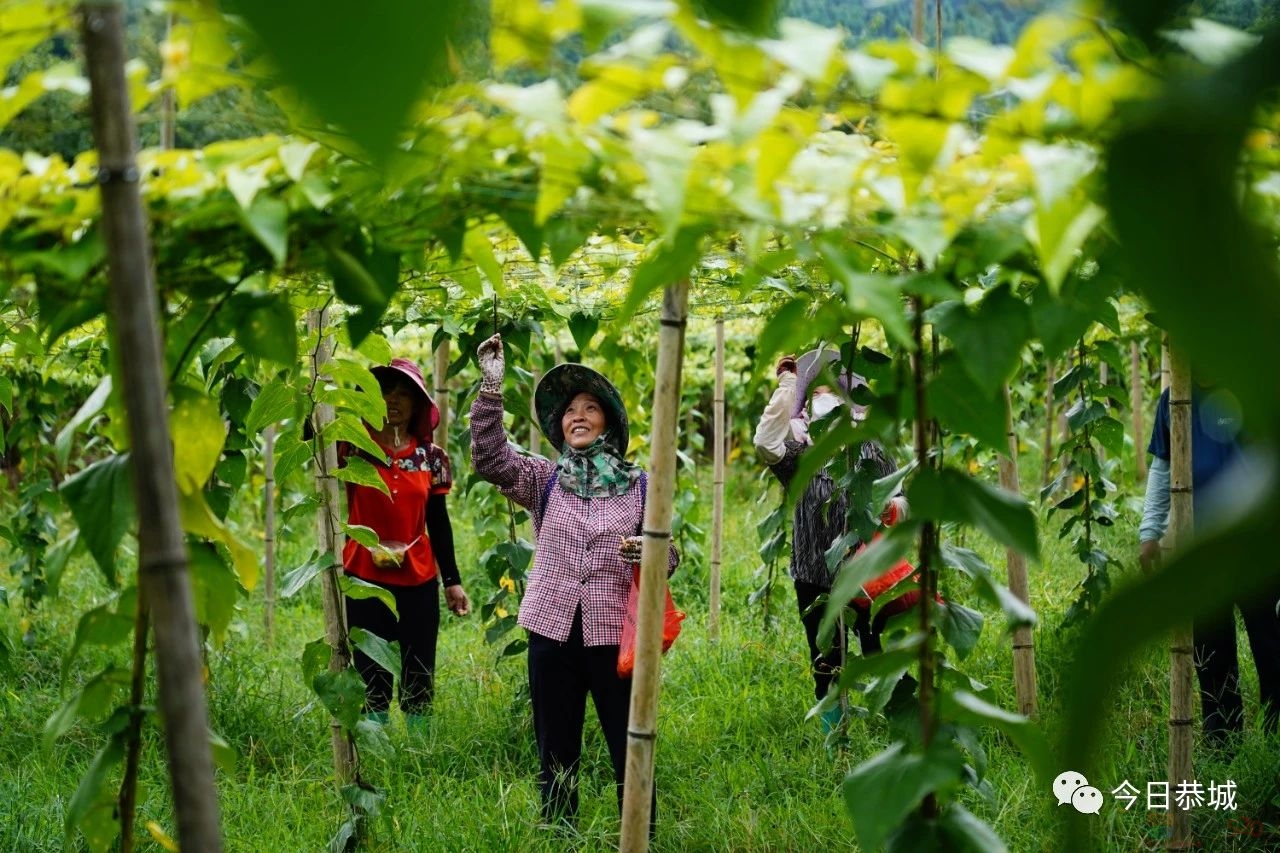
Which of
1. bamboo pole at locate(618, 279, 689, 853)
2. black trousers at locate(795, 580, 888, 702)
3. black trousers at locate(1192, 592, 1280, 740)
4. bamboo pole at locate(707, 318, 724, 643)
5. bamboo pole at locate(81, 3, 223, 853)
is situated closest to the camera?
bamboo pole at locate(81, 3, 223, 853)

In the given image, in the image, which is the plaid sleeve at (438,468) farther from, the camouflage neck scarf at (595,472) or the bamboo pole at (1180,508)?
the bamboo pole at (1180,508)

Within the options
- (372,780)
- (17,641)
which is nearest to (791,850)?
(372,780)

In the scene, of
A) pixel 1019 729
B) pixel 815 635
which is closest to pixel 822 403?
pixel 815 635

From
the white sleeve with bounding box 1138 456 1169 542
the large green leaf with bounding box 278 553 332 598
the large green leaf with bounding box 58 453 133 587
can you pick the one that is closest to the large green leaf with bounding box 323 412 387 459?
the large green leaf with bounding box 278 553 332 598

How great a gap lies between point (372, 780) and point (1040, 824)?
1394 millimetres

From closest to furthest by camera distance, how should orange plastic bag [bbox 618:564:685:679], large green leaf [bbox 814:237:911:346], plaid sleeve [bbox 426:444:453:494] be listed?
large green leaf [bbox 814:237:911:346]
orange plastic bag [bbox 618:564:685:679]
plaid sleeve [bbox 426:444:453:494]

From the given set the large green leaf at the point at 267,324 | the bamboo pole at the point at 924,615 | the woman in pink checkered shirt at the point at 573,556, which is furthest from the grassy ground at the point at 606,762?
the large green leaf at the point at 267,324

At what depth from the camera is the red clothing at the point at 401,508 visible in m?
3.04

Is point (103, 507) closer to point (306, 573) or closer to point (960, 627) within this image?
point (960, 627)

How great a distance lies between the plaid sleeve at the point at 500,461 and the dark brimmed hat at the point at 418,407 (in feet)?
1.55

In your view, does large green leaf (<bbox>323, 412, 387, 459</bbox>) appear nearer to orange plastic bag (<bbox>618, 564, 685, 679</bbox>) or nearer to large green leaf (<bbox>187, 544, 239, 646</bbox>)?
orange plastic bag (<bbox>618, 564, 685, 679</bbox>)

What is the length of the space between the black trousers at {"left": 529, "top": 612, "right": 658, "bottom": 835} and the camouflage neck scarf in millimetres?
262

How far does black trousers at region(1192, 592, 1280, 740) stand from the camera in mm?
2750

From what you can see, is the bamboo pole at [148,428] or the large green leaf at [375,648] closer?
the bamboo pole at [148,428]
